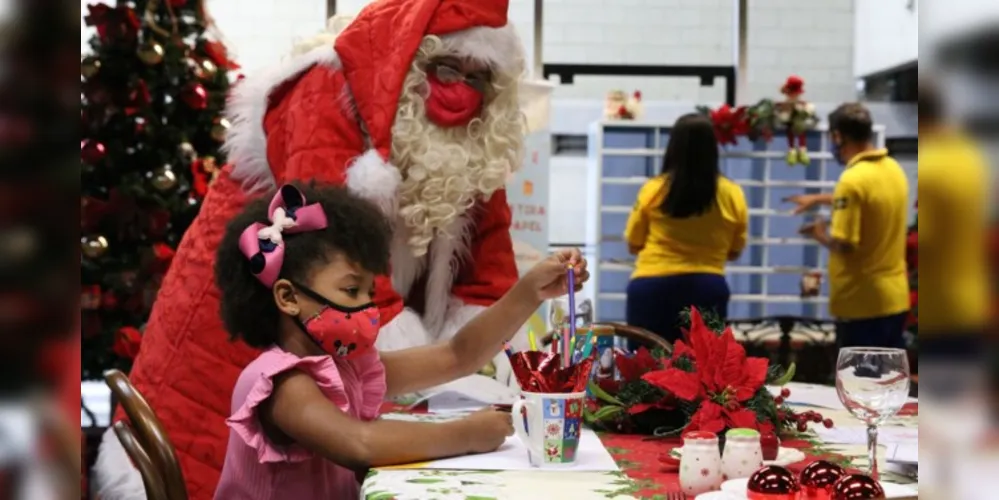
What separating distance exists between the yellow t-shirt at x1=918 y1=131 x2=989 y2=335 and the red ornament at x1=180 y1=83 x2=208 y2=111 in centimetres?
382

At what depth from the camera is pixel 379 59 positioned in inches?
89.7

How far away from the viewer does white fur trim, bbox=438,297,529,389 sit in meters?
2.16

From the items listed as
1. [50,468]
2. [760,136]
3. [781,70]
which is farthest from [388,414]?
[781,70]

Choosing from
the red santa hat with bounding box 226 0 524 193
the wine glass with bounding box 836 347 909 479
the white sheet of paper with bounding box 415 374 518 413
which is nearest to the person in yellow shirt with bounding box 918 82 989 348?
the wine glass with bounding box 836 347 909 479

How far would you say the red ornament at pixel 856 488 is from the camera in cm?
99

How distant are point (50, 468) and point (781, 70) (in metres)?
7.44

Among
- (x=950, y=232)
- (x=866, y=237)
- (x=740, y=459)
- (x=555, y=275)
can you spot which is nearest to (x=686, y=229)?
→ (x=866, y=237)

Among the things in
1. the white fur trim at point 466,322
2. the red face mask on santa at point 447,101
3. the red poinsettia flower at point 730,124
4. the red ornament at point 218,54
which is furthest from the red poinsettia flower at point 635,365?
the red poinsettia flower at point 730,124

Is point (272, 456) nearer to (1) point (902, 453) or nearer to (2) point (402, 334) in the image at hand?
(2) point (402, 334)

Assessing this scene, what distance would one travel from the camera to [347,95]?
2232mm

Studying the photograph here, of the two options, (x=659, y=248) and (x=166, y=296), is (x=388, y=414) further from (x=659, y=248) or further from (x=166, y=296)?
(x=659, y=248)

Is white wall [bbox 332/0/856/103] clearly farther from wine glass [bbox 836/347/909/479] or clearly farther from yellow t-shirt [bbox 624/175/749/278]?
wine glass [bbox 836/347/909/479]

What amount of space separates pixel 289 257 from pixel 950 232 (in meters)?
1.40

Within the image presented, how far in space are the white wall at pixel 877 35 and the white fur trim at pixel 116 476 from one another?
5.42m
